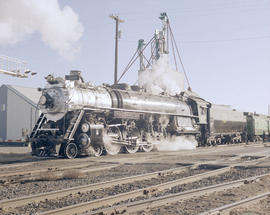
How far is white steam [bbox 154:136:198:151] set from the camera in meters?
19.8

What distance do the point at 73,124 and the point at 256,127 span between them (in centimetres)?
2610

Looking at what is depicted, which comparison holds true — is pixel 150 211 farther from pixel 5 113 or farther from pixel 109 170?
pixel 5 113

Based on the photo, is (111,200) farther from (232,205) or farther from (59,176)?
(59,176)

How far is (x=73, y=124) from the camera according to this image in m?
14.1

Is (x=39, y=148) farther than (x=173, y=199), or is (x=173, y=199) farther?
(x=39, y=148)

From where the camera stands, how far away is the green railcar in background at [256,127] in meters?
34.1

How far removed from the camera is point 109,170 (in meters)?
10.3

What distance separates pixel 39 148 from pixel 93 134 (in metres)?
2.47

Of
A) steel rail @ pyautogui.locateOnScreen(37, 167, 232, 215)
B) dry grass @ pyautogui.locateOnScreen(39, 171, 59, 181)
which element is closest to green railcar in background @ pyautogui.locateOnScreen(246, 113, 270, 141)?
steel rail @ pyautogui.locateOnScreen(37, 167, 232, 215)

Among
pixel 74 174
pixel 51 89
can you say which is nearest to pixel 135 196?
pixel 74 174

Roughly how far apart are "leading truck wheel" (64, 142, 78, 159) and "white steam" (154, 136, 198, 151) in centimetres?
601

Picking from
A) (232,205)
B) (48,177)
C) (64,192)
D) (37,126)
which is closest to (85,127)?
(37,126)

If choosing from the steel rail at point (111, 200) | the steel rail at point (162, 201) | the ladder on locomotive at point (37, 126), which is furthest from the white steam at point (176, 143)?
the steel rail at point (162, 201)

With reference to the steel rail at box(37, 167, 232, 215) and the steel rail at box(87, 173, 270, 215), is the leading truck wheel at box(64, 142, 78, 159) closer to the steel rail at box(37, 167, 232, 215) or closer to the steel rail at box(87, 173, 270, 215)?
the steel rail at box(37, 167, 232, 215)
